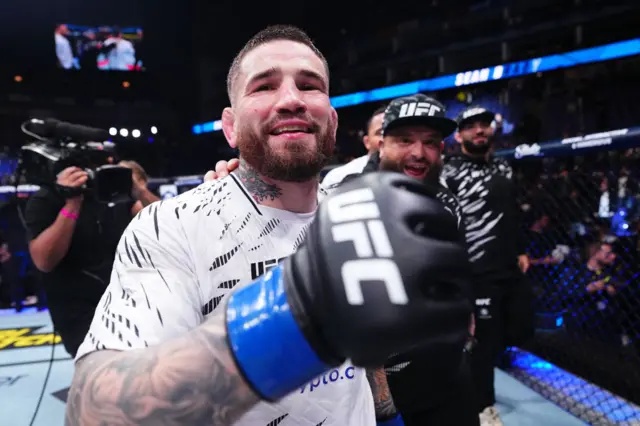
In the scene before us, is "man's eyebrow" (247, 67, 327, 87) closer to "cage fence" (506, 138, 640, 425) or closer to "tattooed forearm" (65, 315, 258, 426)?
"tattooed forearm" (65, 315, 258, 426)

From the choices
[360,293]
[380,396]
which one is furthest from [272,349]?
[380,396]

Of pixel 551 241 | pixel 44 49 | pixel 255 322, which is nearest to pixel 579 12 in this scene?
pixel 551 241

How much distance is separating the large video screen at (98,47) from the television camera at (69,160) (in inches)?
519

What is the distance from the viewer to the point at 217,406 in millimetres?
493

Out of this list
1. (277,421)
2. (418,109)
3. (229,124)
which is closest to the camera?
(277,421)

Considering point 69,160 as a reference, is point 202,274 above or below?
below

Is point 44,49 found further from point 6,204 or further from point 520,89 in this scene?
point 520,89

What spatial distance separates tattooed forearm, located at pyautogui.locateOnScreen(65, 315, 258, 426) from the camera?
49 cm

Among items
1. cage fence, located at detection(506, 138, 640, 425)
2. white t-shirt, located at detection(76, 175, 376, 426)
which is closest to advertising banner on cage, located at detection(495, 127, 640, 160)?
cage fence, located at detection(506, 138, 640, 425)

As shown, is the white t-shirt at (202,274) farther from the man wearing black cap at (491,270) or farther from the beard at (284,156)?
the man wearing black cap at (491,270)

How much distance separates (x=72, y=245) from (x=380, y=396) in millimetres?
1602

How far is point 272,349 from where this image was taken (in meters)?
0.47

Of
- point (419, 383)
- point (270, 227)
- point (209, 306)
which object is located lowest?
point (419, 383)

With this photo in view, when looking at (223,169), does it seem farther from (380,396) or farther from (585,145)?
(585,145)
